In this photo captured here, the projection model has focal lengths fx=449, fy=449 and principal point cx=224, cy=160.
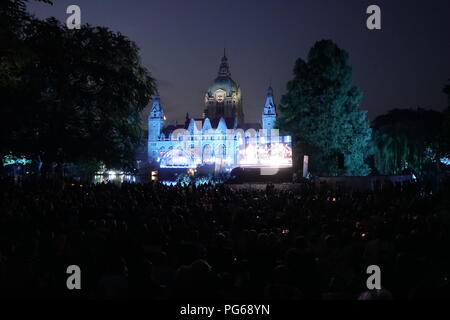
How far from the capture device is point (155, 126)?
105m

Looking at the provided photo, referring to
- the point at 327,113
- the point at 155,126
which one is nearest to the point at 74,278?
the point at 327,113

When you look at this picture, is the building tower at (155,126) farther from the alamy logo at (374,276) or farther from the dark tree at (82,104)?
the alamy logo at (374,276)

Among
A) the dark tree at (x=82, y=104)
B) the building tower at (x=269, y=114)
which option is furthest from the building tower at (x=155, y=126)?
the dark tree at (x=82, y=104)

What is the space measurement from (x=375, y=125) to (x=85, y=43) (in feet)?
197

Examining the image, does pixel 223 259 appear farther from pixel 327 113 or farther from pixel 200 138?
pixel 200 138

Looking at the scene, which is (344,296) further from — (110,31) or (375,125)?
(375,125)

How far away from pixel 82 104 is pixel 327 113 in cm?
1957

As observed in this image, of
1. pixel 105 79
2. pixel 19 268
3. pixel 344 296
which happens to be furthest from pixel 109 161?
pixel 344 296

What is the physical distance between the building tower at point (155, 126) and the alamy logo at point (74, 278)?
9697 centimetres

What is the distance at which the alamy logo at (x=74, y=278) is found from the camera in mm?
5645

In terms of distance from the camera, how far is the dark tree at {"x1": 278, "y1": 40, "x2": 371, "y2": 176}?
121 feet

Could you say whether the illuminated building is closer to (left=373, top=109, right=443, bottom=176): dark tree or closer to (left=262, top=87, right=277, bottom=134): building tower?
(left=262, top=87, right=277, bottom=134): building tower

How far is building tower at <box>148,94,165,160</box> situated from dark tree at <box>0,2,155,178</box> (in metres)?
73.7

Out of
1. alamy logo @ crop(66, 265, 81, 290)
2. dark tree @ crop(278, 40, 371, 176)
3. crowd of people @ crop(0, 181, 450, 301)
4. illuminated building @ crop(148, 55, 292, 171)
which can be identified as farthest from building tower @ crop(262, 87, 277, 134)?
alamy logo @ crop(66, 265, 81, 290)
